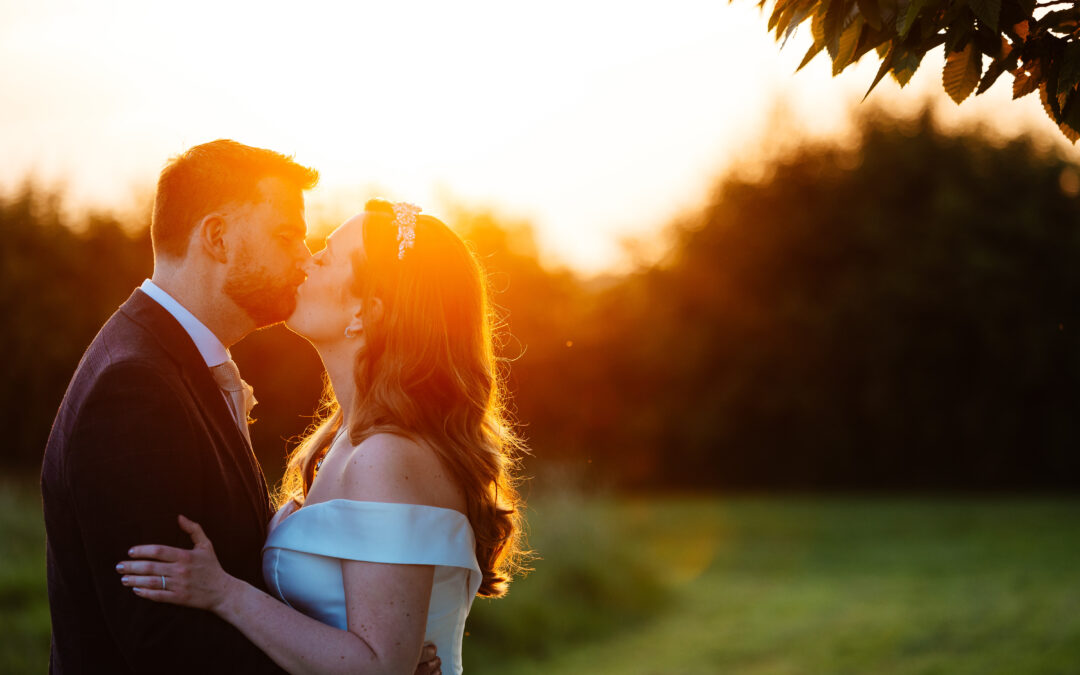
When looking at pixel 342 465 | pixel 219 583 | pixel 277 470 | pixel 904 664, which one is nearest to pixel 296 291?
pixel 342 465

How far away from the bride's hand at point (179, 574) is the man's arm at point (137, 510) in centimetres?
3

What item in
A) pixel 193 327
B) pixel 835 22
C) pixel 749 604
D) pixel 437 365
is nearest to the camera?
pixel 835 22

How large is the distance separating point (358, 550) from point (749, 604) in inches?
394

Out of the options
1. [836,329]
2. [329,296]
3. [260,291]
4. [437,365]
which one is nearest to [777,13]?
[437,365]

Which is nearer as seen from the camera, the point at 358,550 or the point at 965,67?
the point at 965,67

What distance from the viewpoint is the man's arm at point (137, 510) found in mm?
2682

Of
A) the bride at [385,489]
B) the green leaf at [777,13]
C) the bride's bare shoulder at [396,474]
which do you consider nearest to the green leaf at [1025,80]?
the green leaf at [777,13]

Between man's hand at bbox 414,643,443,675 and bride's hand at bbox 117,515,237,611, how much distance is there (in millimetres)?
691

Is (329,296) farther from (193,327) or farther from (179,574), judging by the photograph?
(179,574)

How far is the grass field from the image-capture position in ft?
30.1

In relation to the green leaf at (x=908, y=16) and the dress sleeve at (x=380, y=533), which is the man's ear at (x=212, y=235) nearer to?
the dress sleeve at (x=380, y=533)

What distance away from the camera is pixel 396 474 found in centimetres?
305

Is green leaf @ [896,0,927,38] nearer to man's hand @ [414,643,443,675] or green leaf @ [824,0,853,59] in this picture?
green leaf @ [824,0,853,59]

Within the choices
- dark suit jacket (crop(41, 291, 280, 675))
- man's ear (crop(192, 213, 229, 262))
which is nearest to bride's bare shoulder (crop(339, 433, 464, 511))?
dark suit jacket (crop(41, 291, 280, 675))
